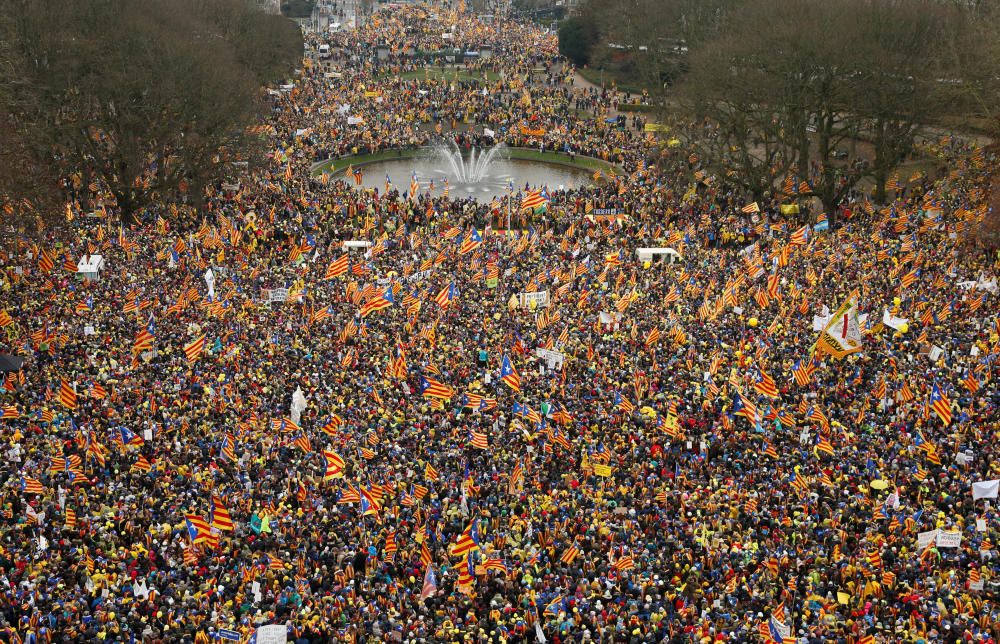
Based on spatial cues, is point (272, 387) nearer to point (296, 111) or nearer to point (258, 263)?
point (258, 263)

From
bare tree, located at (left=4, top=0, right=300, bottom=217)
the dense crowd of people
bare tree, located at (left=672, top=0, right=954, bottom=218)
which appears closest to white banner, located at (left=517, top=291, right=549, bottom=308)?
the dense crowd of people

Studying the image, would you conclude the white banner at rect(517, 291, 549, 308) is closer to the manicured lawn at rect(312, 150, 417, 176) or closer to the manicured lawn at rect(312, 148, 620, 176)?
the manicured lawn at rect(312, 148, 620, 176)

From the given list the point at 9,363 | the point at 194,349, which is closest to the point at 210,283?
the point at 194,349

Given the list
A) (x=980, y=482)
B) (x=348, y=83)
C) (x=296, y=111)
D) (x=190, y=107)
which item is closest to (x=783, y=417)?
(x=980, y=482)

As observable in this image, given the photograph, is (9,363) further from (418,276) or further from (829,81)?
(829,81)

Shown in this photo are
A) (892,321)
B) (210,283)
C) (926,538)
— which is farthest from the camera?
(210,283)

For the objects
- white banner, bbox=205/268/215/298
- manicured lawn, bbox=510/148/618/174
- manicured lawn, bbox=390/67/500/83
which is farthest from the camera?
manicured lawn, bbox=390/67/500/83
